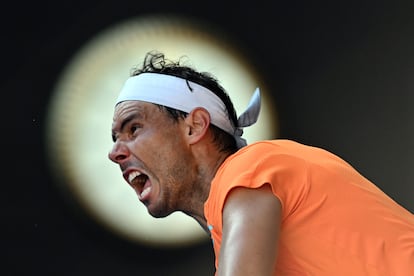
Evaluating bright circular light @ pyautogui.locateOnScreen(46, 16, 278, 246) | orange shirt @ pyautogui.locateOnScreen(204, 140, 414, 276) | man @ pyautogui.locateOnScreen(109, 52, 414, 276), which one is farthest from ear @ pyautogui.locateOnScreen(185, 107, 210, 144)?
bright circular light @ pyautogui.locateOnScreen(46, 16, 278, 246)

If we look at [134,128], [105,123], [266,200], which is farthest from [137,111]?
[105,123]

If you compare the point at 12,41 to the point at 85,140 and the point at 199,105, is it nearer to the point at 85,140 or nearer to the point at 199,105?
the point at 85,140

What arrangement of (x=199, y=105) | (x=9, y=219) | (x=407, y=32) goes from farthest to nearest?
(x=407, y=32)
(x=9, y=219)
(x=199, y=105)

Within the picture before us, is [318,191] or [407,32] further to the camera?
[407,32]

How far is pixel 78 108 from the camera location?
1.53 meters

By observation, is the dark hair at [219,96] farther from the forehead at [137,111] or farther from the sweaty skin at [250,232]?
the sweaty skin at [250,232]

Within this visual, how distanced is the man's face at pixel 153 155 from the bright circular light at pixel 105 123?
48cm

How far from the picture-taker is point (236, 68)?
5.19 ft

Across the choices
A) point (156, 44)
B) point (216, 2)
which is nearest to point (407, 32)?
point (216, 2)

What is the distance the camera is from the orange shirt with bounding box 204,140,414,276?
0.78 m

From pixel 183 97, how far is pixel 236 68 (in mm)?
546

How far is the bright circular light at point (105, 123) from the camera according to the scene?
1.51 meters

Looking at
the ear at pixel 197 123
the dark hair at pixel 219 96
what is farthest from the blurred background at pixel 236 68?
A: the ear at pixel 197 123

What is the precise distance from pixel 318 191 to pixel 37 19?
905mm
